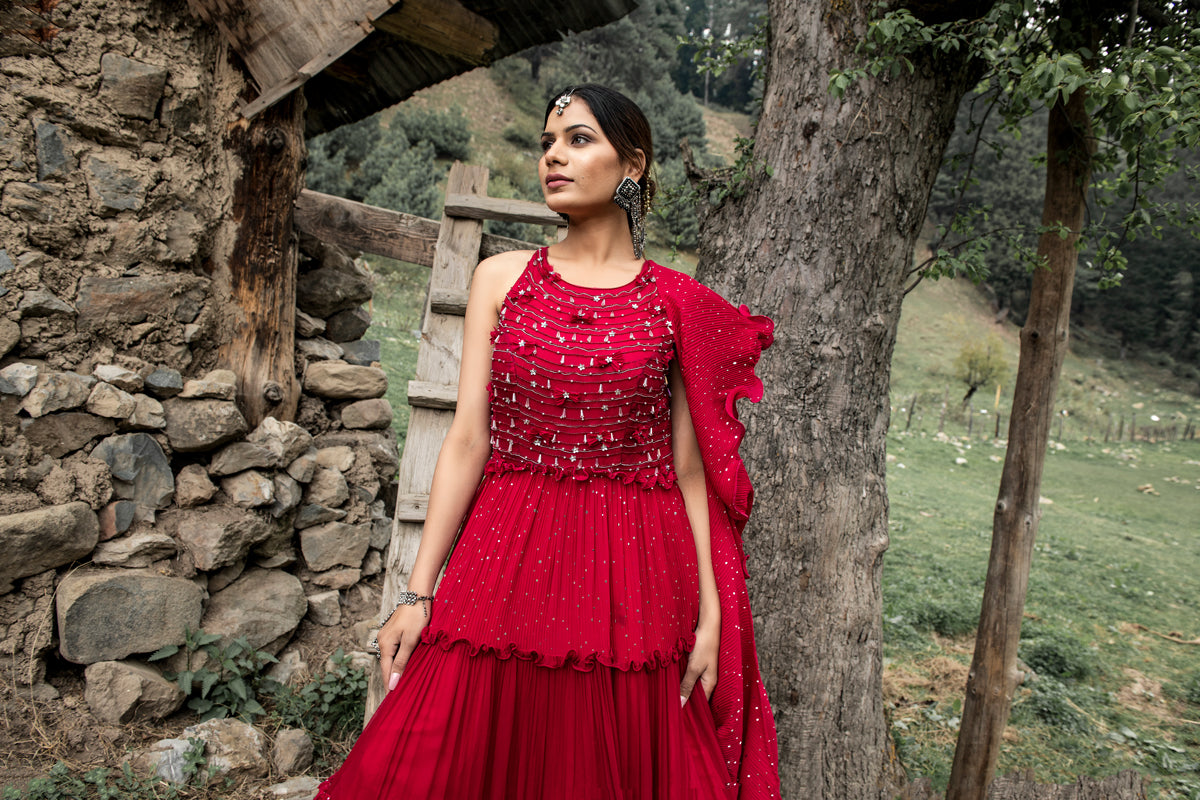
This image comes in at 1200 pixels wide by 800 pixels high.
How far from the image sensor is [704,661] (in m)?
1.72

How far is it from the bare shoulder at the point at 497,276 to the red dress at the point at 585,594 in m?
0.06

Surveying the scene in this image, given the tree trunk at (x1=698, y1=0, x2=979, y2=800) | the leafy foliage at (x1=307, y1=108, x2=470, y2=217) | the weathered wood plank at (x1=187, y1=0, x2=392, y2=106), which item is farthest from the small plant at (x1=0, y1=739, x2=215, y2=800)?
the leafy foliage at (x1=307, y1=108, x2=470, y2=217)

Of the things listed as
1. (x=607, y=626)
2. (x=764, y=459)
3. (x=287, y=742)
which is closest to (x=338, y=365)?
(x=287, y=742)

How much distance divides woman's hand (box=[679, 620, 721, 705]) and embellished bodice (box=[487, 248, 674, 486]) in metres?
0.37

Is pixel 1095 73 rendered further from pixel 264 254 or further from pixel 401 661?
pixel 264 254

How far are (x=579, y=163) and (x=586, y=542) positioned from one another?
0.91 m

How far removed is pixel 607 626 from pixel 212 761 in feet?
6.99

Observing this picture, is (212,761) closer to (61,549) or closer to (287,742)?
(287,742)

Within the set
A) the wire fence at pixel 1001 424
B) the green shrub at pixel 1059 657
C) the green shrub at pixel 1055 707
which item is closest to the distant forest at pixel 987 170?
the wire fence at pixel 1001 424

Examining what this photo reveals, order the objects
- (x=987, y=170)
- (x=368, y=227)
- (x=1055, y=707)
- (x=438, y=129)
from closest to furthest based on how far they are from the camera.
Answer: (x=368, y=227), (x=1055, y=707), (x=438, y=129), (x=987, y=170)

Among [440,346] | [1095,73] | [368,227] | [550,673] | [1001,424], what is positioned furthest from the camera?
[1001,424]

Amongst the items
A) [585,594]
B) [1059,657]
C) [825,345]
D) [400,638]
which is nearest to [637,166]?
[585,594]

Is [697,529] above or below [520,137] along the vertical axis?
below

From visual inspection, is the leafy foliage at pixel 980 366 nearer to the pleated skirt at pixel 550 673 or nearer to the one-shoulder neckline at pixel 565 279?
the one-shoulder neckline at pixel 565 279
